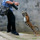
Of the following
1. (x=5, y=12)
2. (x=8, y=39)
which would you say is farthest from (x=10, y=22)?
(x=8, y=39)

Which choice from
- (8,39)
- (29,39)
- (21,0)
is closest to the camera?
(8,39)

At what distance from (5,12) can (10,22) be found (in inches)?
14.1

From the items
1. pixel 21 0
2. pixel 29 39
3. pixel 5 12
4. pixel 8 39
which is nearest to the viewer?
pixel 8 39

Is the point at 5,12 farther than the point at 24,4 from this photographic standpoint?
No

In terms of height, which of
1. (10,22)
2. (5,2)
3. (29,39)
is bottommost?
(29,39)

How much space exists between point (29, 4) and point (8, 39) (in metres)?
2.74

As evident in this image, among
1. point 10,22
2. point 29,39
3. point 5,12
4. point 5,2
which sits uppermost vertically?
point 5,2

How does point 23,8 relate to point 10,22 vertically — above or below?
above

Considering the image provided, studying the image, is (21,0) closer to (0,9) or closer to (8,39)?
(0,9)

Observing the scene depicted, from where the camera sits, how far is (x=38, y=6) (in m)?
6.53

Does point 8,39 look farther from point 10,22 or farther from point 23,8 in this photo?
point 23,8

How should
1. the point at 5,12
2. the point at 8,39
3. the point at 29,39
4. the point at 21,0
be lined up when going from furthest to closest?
the point at 21,0 < the point at 5,12 < the point at 29,39 < the point at 8,39

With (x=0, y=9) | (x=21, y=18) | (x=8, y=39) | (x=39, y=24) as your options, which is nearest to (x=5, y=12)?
(x=0, y=9)

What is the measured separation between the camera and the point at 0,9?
482cm
